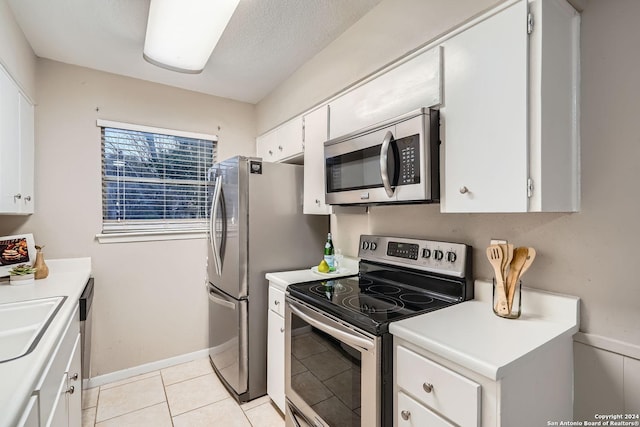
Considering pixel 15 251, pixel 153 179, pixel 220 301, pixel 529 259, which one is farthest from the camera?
pixel 153 179

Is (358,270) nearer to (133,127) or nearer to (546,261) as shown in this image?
(546,261)

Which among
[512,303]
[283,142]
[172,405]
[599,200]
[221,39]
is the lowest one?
[172,405]

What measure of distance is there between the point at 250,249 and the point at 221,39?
1422 mm

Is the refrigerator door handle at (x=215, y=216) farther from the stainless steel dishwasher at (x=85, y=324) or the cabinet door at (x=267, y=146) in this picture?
the stainless steel dishwasher at (x=85, y=324)

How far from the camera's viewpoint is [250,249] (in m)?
2.17

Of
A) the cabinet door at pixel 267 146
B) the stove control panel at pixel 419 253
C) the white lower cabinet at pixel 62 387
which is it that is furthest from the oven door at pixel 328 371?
the cabinet door at pixel 267 146

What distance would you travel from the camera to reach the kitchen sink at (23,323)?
1.07m

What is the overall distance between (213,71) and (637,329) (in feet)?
9.42

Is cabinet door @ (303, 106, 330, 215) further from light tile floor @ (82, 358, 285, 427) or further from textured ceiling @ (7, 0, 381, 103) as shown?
light tile floor @ (82, 358, 285, 427)

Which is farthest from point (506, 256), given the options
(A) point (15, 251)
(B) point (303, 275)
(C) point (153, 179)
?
(A) point (15, 251)

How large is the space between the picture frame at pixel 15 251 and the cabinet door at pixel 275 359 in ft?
5.44

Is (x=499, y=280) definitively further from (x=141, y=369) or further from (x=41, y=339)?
(x=141, y=369)

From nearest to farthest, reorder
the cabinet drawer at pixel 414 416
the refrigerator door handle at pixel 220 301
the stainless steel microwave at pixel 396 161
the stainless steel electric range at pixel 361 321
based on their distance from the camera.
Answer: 1. the cabinet drawer at pixel 414 416
2. the stainless steel electric range at pixel 361 321
3. the stainless steel microwave at pixel 396 161
4. the refrigerator door handle at pixel 220 301

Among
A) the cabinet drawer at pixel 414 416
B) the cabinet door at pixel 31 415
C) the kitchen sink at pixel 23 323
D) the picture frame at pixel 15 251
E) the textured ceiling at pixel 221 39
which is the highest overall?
the textured ceiling at pixel 221 39
